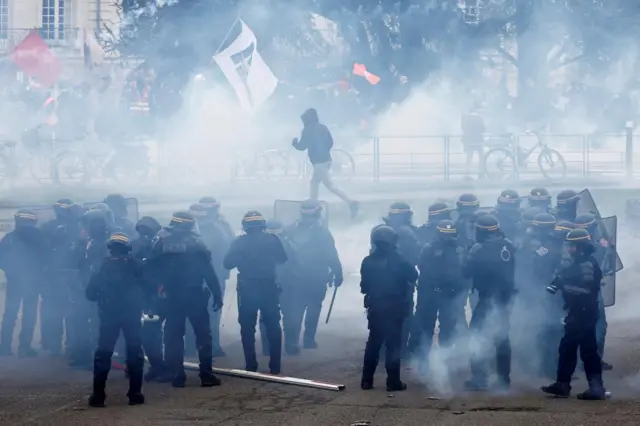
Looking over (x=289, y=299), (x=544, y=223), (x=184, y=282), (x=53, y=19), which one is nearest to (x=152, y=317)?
(x=184, y=282)

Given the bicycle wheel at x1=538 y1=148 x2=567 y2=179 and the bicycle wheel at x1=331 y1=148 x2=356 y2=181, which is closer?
the bicycle wheel at x1=331 y1=148 x2=356 y2=181

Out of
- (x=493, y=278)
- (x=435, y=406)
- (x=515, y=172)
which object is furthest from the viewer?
(x=515, y=172)

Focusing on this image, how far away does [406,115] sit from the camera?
111ft

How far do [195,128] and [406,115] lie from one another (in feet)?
25.2

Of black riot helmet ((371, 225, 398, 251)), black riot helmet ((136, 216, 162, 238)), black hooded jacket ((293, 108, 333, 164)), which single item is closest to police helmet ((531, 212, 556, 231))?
black riot helmet ((371, 225, 398, 251))

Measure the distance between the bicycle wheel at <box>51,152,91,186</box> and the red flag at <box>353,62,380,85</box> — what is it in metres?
6.46

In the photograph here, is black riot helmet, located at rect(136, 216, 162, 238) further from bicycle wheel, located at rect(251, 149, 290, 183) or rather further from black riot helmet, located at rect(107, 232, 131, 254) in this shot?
bicycle wheel, located at rect(251, 149, 290, 183)

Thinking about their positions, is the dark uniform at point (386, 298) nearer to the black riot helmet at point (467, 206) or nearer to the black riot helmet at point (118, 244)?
the black riot helmet at point (467, 206)

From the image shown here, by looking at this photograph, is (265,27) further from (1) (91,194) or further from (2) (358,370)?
(2) (358,370)

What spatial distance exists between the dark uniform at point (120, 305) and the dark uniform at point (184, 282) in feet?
1.96

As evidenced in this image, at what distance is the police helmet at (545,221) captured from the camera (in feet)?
38.2

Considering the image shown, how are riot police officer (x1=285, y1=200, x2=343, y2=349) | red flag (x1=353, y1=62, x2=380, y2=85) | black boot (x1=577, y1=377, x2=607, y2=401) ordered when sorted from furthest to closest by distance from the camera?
red flag (x1=353, y1=62, x2=380, y2=85) → riot police officer (x1=285, y1=200, x2=343, y2=349) → black boot (x1=577, y1=377, x2=607, y2=401)

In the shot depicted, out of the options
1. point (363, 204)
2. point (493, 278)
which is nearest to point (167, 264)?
point (493, 278)

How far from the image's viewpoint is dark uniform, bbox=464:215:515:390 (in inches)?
433
